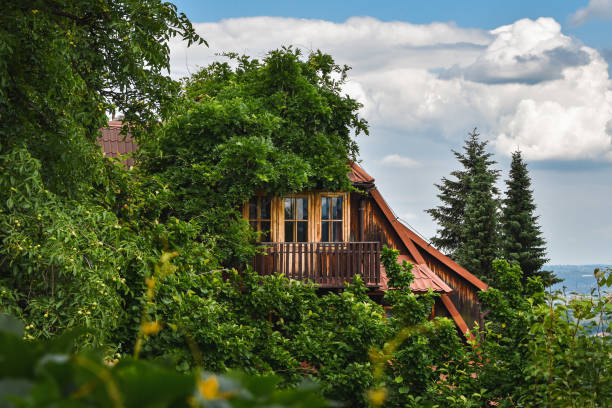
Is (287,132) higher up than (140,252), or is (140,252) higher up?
(287,132)

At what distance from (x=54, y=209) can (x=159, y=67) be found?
2.52 meters

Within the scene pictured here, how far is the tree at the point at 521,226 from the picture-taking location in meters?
25.3

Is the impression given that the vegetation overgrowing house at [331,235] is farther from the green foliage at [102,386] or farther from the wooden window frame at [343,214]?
the green foliage at [102,386]

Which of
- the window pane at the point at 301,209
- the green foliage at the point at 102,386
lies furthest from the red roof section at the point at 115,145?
the green foliage at the point at 102,386

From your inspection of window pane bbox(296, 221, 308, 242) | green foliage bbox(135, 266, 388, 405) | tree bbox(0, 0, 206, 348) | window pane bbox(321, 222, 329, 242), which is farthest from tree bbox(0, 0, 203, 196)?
window pane bbox(321, 222, 329, 242)

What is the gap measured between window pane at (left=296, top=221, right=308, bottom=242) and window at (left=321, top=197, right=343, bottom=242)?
41cm

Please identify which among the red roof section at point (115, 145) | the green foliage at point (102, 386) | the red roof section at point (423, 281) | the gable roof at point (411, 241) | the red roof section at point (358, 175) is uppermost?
the red roof section at point (115, 145)

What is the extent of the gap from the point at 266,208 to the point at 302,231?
1014 mm

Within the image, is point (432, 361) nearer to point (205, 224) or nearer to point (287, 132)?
point (205, 224)

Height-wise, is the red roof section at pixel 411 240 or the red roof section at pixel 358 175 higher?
the red roof section at pixel 358 175

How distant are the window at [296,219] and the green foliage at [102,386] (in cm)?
1166

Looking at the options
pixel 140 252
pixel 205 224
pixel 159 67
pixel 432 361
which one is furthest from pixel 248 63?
pixel 432 361

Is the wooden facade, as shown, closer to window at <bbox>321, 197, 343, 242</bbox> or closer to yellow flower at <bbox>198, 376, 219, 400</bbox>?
window at <bbox>321, 197, 343, 242</bbox>

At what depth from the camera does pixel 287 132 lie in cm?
1237
